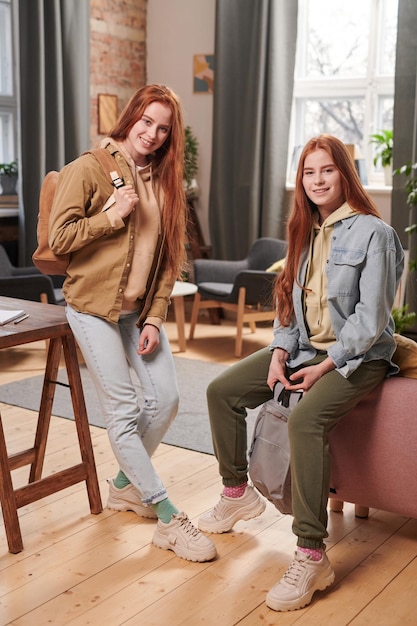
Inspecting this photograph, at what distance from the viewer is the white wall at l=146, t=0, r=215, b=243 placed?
6.98 meters

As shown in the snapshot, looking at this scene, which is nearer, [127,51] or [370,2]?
[370,2]

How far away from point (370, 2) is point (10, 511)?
5136mm

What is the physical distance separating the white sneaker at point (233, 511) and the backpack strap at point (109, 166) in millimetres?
1112

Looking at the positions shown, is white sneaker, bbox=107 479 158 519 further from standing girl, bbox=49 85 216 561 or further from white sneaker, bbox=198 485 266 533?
white sneaker, bbox=198 485 266 533

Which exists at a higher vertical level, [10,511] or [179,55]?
[179,55]

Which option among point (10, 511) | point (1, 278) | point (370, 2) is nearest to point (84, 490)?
point (10, 511)

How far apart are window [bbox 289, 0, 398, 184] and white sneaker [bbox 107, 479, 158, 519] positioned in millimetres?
4319

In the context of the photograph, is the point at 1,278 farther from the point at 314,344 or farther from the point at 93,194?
the point at 314,344

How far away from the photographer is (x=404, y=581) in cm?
248

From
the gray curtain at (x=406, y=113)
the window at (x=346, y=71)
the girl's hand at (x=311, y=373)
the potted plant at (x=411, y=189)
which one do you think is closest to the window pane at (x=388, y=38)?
the window at (x=346, y=71)

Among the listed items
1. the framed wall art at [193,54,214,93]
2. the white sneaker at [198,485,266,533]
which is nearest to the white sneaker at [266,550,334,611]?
the white sneaker at [198,485,266,533]

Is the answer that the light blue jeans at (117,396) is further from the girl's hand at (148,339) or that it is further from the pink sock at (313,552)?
the pink sock at (313,552)

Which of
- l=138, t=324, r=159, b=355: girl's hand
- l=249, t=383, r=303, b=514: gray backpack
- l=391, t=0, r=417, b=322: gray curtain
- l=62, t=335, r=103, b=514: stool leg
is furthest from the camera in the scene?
l=391, t=0, r=417, b=322: gray curtain

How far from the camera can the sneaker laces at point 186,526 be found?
2621 millimetres
